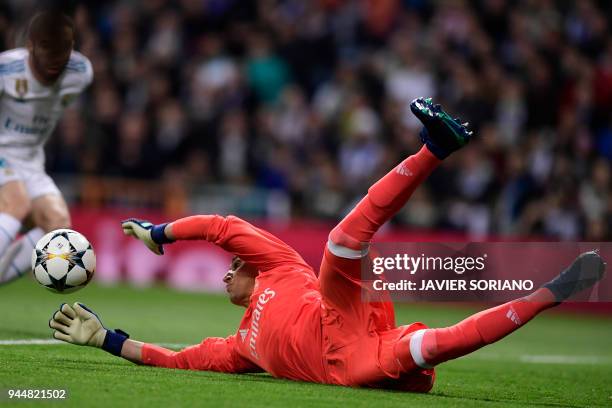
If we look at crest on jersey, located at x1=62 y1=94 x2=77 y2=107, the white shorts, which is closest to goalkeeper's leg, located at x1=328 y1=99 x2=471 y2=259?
the white shorts

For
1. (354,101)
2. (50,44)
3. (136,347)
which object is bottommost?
(136,347)

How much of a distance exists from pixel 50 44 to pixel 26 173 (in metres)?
1.13

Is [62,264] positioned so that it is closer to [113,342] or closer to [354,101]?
[113,342]

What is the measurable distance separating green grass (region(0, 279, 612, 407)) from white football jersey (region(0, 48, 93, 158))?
1.52 m

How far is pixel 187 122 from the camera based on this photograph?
16.7 metres

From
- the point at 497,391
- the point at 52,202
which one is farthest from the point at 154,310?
the point at 497,391

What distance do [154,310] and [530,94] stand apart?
6.71 m

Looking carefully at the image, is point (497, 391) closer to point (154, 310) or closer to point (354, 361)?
point (354, 361)

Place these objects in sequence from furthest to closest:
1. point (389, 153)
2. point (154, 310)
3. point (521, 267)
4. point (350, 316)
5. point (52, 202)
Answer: point (389, 153) < point (154, 310) < point (52, 202) < point (521, 267) < point (350, 316)

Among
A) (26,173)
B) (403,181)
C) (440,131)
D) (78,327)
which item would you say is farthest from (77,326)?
(26,173)

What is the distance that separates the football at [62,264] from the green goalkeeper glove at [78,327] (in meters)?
0.52

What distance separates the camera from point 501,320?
570cm

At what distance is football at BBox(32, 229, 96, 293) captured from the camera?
7027 millimetres

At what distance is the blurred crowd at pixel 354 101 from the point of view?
48.7ft
